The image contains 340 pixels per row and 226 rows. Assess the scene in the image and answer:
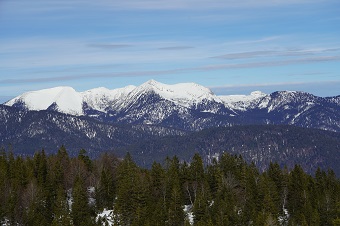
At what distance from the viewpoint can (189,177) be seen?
149m

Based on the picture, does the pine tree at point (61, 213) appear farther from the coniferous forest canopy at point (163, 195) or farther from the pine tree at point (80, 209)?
the pine tree at point (80, 209)

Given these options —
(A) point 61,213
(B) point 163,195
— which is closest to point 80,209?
(A) point 61,213

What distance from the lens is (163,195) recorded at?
141500 mm

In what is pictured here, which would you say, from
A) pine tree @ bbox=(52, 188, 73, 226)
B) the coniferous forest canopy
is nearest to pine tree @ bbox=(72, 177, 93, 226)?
the coniferous forest canopy

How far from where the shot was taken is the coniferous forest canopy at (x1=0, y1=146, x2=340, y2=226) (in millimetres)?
124938

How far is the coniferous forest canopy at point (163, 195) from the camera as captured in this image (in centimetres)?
12494

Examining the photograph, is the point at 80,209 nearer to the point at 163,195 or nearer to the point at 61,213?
the point at 61,213

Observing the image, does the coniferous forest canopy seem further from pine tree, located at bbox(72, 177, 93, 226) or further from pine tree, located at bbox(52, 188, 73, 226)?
pine tree, located at bbox(72, 177, 93, 226)

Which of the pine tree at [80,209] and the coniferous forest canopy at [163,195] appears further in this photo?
the pine tree at [80,209]

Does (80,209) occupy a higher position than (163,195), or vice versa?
(163,195)

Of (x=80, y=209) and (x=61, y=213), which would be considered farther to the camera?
(x=80, y=209)

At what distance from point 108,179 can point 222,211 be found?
→ 3694cm

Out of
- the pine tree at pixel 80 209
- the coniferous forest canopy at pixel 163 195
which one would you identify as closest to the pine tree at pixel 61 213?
the coniferous forest canopy at pixel 163 195

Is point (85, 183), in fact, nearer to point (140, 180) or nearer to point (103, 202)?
point (103, 202)
